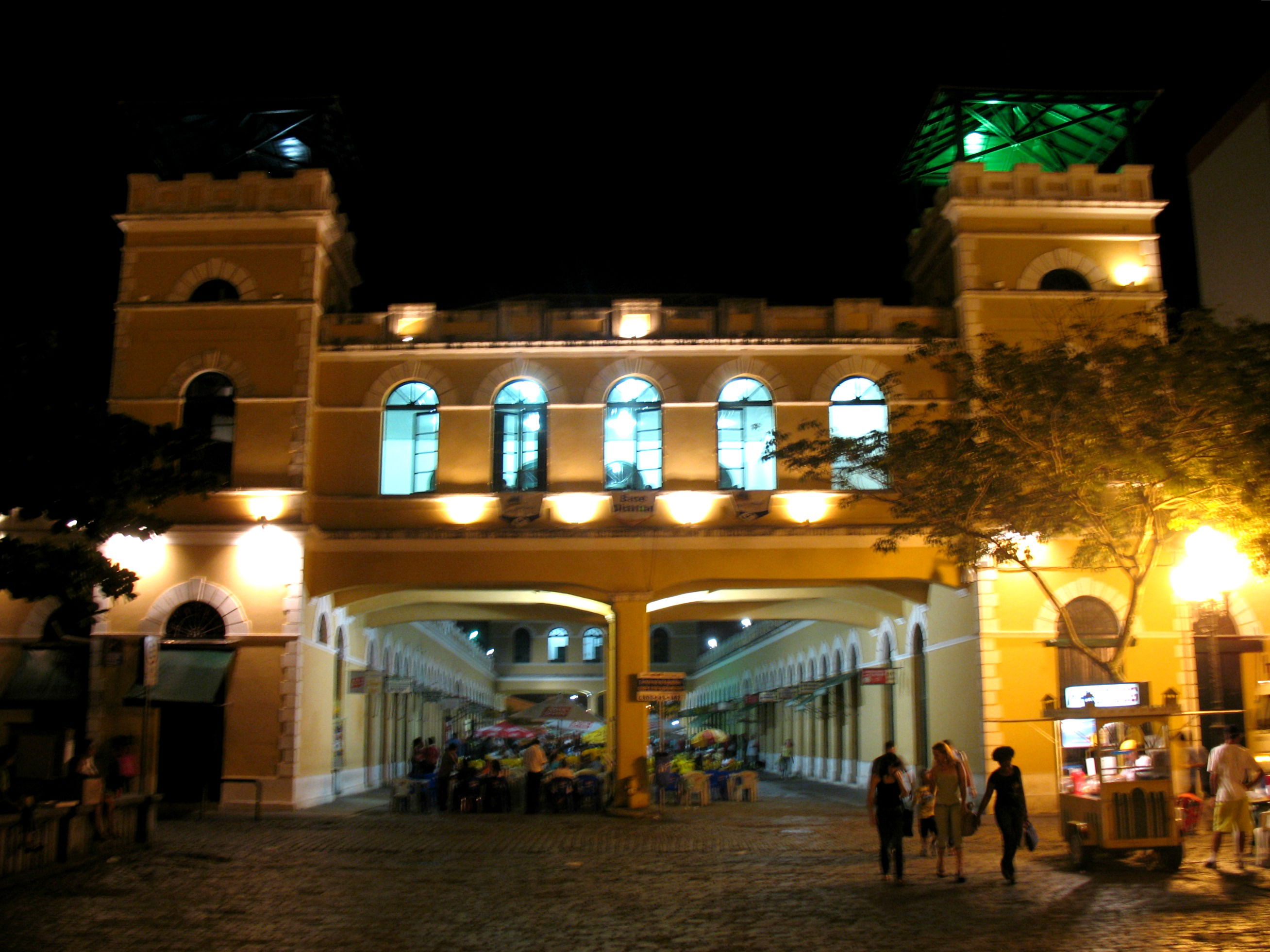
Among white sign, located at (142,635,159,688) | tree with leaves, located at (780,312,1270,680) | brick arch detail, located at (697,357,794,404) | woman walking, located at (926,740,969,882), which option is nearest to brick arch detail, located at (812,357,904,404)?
brick arch detail, located at (697,357,794,404)

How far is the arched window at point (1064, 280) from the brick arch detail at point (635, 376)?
7456 millimetres

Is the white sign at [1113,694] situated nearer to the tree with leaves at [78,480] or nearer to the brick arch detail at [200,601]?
the tree with leaves at [78,480]

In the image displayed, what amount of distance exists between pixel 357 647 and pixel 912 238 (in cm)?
1588

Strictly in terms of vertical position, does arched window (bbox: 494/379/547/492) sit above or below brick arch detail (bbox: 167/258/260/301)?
below

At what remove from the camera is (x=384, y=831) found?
65.8 feet

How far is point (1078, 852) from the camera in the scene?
592 inches

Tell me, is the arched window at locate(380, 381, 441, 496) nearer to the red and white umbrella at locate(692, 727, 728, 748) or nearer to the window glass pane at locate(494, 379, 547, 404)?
the window glass pane at locate(494, 379, 547, 404)

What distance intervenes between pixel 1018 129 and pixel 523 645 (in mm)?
51111

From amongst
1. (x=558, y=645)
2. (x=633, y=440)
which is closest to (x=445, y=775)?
(x=633, y=440)

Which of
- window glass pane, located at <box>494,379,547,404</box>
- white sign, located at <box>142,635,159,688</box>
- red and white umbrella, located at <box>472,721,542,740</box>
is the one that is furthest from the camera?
red and white umbrella, located at <box>472,721,542,740</box>

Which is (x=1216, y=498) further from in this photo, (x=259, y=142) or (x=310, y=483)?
(x=259, y=142)

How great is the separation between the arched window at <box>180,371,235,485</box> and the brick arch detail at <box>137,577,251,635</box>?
239 cm

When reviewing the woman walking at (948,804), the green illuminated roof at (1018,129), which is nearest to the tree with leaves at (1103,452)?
the woman walking at (948,804)

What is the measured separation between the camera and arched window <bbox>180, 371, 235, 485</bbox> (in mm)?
24141
